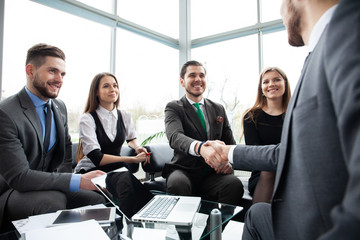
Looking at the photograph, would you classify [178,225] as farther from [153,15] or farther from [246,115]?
[153,15]

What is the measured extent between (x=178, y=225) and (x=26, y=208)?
0.95m

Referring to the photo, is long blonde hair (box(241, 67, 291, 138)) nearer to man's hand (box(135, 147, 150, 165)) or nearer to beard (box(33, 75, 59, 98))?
man's hand (box(135, 147, 150, 165))

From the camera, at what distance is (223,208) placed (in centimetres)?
149

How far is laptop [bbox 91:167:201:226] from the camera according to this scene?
3.84 feet

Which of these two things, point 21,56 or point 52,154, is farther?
point 21,56

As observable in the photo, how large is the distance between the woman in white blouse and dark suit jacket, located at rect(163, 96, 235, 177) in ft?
1.34

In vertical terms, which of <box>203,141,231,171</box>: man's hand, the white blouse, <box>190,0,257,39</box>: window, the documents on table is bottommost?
the documents on table

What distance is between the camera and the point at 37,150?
5.34 feet

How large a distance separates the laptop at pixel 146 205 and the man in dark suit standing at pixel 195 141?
57cm

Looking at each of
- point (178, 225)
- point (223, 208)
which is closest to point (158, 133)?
point (223, 208)

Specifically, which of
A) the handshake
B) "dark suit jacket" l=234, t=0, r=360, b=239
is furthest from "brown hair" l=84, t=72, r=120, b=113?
"dark suit jacket" l=234, t=0, r=360, b=239

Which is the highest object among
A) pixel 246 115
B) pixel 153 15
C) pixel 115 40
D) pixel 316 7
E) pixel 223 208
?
pixel 153 15

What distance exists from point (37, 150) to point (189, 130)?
129 centimetres

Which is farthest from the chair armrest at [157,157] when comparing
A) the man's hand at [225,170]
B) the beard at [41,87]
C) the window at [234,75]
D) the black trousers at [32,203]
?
the window at [234,75]
